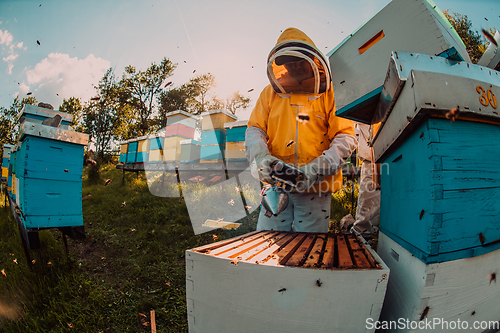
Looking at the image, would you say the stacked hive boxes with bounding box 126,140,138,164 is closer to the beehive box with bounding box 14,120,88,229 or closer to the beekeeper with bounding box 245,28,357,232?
the beehive box with bounding box 14,120,88,229

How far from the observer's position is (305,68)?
6.05ft

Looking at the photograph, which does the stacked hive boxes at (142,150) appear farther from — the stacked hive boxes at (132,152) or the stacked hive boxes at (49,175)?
the stacked hive boxes at (49,175)

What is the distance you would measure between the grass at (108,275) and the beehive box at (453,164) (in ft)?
6.29

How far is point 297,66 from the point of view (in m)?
1.84

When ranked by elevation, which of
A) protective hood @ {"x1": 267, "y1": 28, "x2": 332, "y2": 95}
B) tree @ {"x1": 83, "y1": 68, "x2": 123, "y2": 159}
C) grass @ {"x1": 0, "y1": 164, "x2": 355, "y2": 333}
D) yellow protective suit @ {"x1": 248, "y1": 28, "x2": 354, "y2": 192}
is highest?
tree @ {"x1": 83, "y1": 68, "x2": 123, "y2": 159}

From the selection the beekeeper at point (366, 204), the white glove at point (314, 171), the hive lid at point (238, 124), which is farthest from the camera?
the hive lid at point (238, 124)

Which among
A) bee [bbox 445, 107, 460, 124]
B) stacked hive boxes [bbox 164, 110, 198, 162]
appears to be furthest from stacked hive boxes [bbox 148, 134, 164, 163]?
bee [bbox 445, 107, 460, 124]

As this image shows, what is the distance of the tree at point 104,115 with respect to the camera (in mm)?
19217

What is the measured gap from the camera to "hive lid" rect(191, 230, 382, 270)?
84cm

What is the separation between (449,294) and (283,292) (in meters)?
0.50

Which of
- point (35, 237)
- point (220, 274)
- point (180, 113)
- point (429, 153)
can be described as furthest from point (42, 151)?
point (180, 113)

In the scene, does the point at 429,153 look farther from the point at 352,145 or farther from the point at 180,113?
the point at 180,113

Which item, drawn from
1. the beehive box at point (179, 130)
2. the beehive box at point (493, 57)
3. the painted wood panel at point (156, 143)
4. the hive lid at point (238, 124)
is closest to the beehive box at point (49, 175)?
the hive lid at point (238, 124)

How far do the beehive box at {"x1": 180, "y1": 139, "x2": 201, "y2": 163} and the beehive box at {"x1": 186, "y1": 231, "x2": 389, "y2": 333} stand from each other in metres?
5.42
